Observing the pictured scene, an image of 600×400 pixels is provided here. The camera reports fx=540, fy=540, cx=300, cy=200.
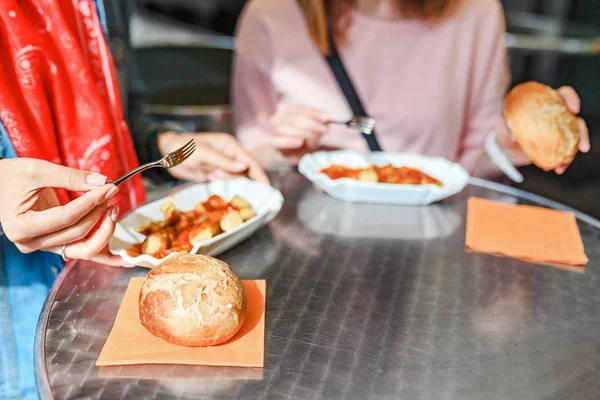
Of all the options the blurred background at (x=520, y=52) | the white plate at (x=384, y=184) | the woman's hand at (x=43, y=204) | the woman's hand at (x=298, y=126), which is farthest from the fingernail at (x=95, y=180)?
the blurred background at (x=520, y=52)

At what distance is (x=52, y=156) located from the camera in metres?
1.15

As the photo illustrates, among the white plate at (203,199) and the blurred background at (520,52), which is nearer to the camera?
the white plate at (203,199)

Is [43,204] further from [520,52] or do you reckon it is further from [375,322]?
[520,52]

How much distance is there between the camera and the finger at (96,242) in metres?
0.99

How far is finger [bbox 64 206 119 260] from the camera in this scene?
99 centimetres

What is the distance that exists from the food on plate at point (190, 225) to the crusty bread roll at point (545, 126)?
2.43ft

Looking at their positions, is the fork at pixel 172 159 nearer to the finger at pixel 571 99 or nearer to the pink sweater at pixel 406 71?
the pink sweater at pixel 406 71

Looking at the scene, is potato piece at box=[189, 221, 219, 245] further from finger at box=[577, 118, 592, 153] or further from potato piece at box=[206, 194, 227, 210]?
finger at box=[577, 118, 592, 153]

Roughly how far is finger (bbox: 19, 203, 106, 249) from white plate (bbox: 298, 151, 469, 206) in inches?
25.8

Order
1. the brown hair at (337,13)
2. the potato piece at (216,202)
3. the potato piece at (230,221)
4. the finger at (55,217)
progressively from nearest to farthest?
the finger at (55,217) < the potato piece at (230,221) < the potato piece at (216,202) < the brown hair at (337,13)

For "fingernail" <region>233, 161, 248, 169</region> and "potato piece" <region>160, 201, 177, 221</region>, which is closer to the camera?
"potato piece" <region>160, 201, 177, 221</region>

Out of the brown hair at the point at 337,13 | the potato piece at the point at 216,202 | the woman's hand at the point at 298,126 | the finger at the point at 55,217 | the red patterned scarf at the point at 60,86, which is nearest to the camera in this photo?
the finger at the point at 55,217

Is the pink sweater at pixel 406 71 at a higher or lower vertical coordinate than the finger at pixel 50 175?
lower

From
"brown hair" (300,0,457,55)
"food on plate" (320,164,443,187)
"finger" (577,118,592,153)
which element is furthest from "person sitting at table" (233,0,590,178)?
"finger" (577,118,592,153)
